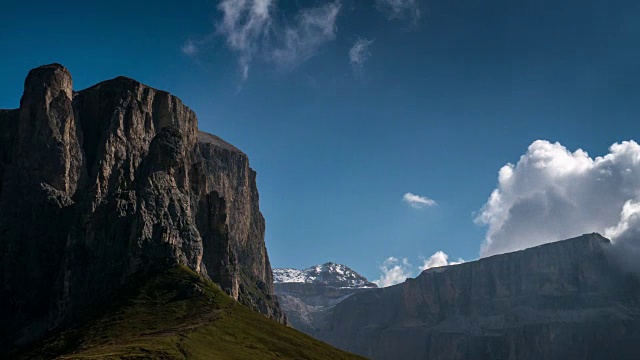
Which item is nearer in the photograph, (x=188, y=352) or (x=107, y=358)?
(x=107, y=358)

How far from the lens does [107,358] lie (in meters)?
173

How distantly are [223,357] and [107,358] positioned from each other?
34.2 meters

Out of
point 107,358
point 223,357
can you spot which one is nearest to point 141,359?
point 107,358

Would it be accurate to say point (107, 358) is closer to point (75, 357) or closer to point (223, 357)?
point (75, 357)

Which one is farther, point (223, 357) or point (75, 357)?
point (223, 357)

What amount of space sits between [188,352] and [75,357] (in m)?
27.5

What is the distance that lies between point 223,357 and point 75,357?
1462 inches

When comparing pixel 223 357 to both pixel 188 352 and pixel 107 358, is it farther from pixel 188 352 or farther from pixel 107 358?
pixel 107 358

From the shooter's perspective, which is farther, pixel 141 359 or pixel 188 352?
pixel 188 352

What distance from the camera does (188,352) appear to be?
192375 mm

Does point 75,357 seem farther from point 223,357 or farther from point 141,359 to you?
point 223,357

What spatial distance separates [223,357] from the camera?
197125 millimetres

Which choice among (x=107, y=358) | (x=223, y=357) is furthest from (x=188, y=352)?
(x=107, y=358)

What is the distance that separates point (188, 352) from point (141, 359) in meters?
18.5
